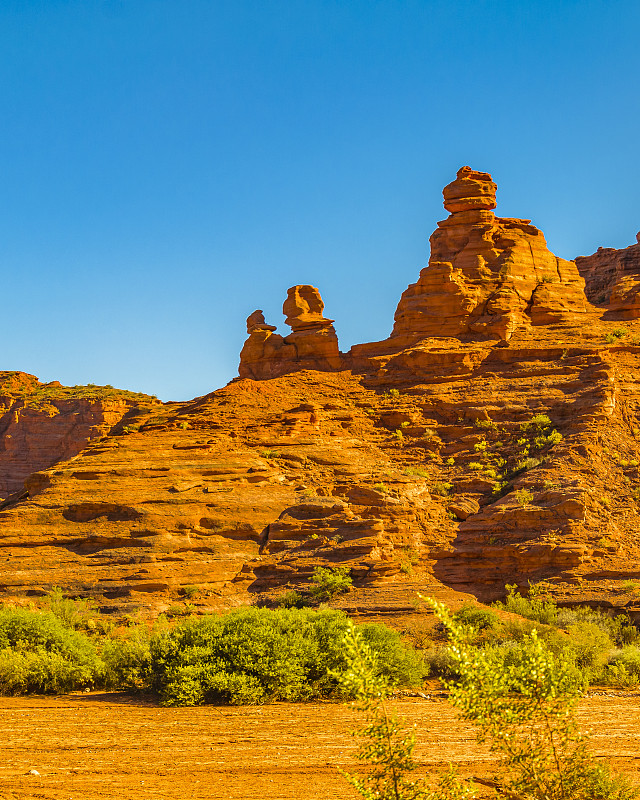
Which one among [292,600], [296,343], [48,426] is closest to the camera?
[292,600]

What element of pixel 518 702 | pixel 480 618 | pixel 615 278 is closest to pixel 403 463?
pixel 480 618

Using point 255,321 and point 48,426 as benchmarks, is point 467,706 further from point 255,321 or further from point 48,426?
point 48,426

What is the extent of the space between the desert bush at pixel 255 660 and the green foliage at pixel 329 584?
21.4ft

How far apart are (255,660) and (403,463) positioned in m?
18.5

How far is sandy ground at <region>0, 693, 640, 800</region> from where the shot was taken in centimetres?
1023

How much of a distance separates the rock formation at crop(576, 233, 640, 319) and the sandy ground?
2770 cm

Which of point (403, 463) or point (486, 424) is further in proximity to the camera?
point (486, 424)

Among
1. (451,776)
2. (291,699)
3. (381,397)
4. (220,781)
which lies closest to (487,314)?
(381,397)

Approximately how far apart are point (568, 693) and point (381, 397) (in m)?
30.8

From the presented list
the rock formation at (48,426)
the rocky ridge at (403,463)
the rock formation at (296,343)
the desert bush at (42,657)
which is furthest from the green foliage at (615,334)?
the rock formation at (48,426)

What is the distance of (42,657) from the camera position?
1881 centimetres

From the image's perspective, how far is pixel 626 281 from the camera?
42531 millimetres

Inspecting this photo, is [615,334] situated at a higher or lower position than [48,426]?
lower

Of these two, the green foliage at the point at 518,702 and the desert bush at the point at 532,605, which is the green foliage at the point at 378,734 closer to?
the green foliage at the point at 518,702
